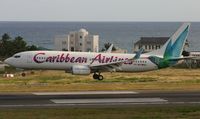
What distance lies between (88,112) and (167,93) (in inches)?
502

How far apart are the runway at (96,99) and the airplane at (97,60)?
14698 mm

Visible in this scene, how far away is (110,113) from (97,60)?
2824cm

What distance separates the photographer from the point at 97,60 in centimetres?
5434

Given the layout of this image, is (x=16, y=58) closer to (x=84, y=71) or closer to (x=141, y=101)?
(x=84, y=71)

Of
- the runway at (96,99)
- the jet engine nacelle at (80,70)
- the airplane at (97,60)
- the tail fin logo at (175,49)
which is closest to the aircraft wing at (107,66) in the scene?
the airplane at (97,60)

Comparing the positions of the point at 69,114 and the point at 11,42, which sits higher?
the point at 11,42

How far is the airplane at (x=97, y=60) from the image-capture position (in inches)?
2100

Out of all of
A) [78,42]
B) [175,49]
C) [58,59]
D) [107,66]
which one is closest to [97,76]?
[107,66]

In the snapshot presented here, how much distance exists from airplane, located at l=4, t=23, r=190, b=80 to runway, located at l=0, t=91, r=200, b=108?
14698 mm

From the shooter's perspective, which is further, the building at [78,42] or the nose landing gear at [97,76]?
the building at [78,42]

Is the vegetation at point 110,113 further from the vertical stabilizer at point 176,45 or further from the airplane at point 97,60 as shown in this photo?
the vertical stabilizer at point 176,45

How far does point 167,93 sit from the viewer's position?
125 ft

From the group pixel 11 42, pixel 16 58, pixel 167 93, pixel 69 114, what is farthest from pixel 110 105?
pixel 11 42

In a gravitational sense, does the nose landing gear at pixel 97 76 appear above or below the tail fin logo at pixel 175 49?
below
